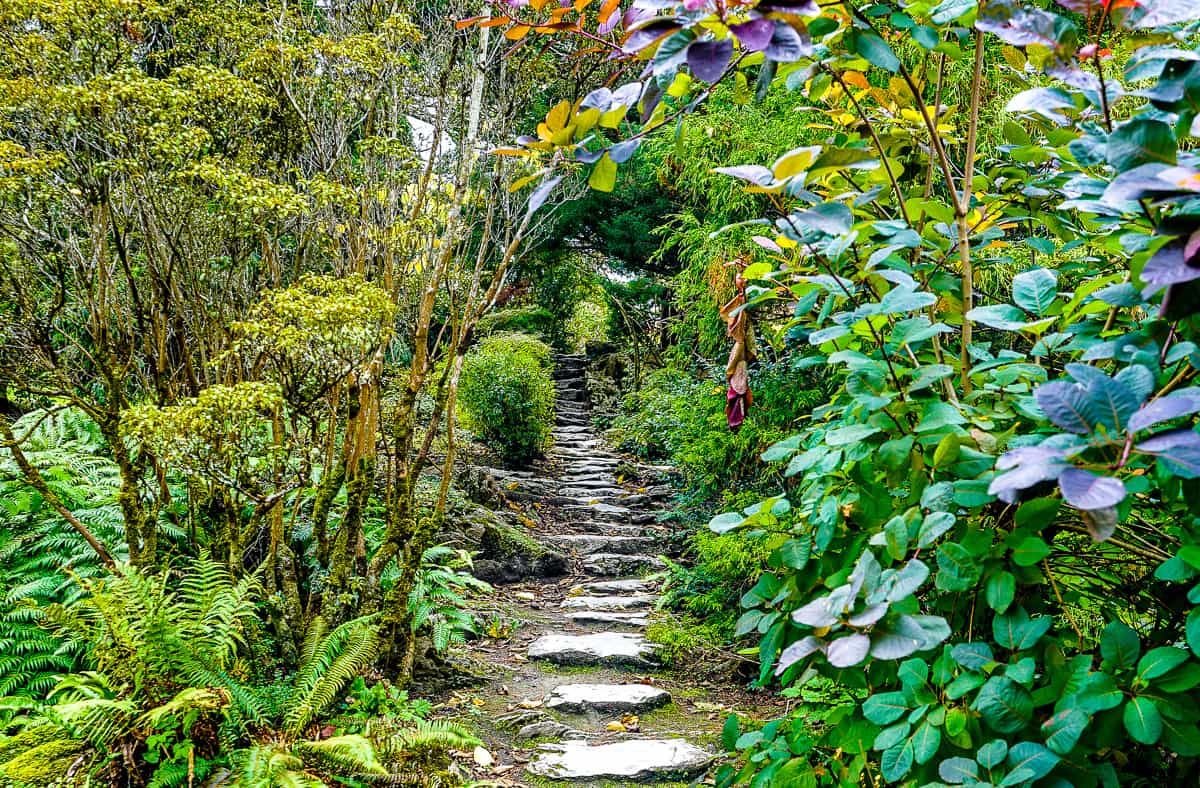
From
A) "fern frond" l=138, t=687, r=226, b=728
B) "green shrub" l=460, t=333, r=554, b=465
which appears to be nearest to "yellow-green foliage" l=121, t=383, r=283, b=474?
"fern frond" l=138, t=687, r=226, b=728

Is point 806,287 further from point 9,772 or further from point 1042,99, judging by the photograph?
point 9,772

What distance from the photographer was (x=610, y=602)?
5.67 meters

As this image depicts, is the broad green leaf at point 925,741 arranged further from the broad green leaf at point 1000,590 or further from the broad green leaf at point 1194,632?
the broad green leaf at point 1194,632

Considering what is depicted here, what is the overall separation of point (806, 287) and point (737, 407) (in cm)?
29

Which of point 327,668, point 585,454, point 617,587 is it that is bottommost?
point 585,454

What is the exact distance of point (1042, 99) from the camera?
0.99m

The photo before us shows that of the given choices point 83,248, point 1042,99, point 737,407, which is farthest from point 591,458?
point 1042,99

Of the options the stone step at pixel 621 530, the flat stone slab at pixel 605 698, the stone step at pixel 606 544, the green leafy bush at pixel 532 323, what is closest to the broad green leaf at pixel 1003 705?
the flat stone slab at pixel 605 698

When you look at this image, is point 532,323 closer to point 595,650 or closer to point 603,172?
point 595,650

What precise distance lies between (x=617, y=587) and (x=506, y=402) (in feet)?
11.9

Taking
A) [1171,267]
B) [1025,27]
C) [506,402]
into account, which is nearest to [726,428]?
[1025,27]

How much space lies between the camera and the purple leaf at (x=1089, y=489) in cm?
73

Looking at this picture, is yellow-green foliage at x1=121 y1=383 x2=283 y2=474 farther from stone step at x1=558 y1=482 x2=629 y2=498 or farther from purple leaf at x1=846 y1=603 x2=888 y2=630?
stone step at x1=558 y1=482 x2=629 y2=498

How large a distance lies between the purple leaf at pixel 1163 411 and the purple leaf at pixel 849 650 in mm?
430
